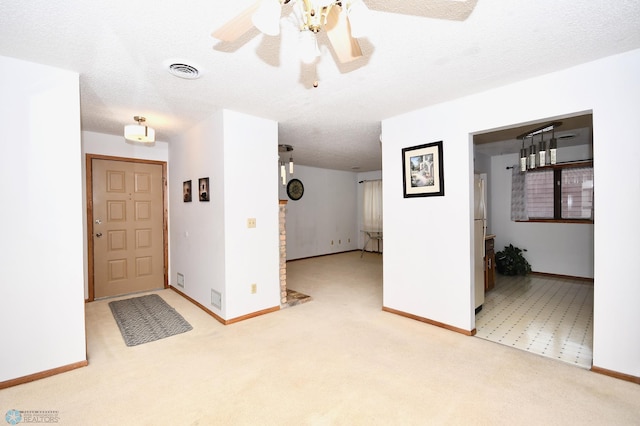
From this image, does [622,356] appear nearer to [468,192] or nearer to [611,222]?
[611,222]

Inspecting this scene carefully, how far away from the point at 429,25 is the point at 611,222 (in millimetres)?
1956

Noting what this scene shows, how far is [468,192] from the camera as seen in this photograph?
2852 mm

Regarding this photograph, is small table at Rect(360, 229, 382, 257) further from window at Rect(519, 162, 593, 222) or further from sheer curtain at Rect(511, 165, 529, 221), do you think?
window at Rect(519, 162, 593, 222)

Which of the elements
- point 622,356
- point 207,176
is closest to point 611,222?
point 622,356

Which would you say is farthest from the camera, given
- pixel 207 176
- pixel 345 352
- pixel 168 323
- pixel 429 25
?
pixel 207 176

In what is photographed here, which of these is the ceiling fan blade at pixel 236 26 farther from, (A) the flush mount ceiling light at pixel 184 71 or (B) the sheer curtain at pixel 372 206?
(B) the sheer curtain at pixel 372 206

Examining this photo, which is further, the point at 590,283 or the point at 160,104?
the point at 590,283

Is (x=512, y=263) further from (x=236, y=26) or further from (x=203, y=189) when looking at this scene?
(x=236, y=26)

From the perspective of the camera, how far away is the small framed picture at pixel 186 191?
3.98 m

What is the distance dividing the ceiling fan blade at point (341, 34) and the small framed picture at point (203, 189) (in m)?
2.53

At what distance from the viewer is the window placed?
477 centimetres

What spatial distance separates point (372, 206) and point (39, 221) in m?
7.02

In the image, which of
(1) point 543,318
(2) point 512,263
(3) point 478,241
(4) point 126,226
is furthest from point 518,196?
(4) point 126,226

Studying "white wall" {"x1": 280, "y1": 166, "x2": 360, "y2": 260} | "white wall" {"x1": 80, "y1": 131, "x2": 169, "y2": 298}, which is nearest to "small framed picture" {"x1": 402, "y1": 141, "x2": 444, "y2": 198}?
"white wall" {"x1": 80, "y1": 131, "x2": 169, "y2": 298}
